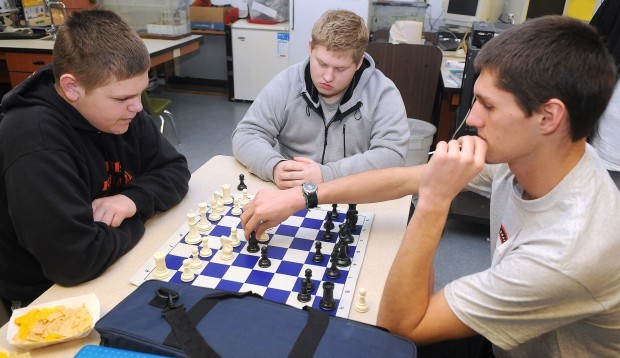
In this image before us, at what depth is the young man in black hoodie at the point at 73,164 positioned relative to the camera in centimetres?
115

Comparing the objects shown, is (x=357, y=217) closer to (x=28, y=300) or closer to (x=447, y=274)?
(x=28, y=300)

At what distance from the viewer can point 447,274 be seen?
2.55 metres

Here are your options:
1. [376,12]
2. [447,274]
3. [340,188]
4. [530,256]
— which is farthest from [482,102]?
[376,12]

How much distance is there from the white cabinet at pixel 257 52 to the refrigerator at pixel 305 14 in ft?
0.43

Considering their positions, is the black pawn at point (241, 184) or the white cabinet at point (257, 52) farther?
the white cabinet at point (257, 52)

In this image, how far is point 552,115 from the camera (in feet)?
3.20

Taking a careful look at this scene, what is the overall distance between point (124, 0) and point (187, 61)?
1.05 m

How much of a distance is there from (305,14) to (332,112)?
9.69ft

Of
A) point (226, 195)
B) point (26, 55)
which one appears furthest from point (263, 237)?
point (26, 55)

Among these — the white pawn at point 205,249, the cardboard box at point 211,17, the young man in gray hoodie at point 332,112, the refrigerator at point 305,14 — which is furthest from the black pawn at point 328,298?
the cardboard box at point 211,17

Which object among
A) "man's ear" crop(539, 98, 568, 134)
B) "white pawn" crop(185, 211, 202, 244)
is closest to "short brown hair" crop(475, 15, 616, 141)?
"man's ear" crop(539, 98, 568, 134)

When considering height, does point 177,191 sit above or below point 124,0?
below

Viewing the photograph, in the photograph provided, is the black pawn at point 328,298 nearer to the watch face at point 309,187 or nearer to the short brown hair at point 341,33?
the watch face at point 309,187

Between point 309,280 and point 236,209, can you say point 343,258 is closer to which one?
point 309,280
